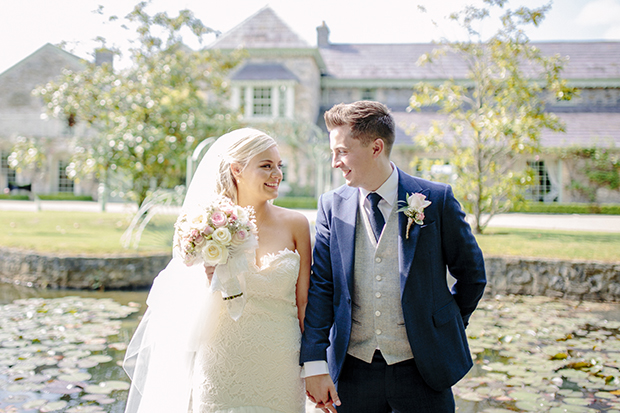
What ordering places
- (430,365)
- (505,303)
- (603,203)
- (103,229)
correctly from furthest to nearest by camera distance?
(603,203)
(103,229)
(505,303)
(430,365)

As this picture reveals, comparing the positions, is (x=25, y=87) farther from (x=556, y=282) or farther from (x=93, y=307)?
(x=556, y=282)

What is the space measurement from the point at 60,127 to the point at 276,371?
94.3 ft

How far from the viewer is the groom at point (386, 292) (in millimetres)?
1962

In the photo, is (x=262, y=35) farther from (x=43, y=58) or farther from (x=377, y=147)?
(x=377, y=147)

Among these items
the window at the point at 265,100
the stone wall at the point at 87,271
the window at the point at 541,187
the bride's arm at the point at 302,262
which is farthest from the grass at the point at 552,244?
the window at the point at 265,100

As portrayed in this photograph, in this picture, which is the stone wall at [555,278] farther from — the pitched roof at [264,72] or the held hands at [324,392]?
the pitched roof at [264,72]

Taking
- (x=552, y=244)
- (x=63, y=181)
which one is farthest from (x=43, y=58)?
(x=552, y=244)

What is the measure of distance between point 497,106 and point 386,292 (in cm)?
1014

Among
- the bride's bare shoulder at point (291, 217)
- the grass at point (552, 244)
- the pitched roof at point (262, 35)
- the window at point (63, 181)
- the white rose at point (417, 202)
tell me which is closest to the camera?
the white rose at point (417, 202)

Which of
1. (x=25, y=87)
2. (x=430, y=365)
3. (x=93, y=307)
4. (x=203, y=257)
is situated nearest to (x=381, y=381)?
(x=430, y=365)

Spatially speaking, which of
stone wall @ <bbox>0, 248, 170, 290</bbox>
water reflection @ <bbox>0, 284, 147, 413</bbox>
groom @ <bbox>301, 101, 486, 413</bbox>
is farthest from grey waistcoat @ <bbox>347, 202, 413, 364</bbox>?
stone wall @ <bbox>0, 248, 170, 290</bbox>

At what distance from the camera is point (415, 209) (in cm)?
195

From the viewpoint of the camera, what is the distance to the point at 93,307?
253 inches

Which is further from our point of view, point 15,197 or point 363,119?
point 15,197
